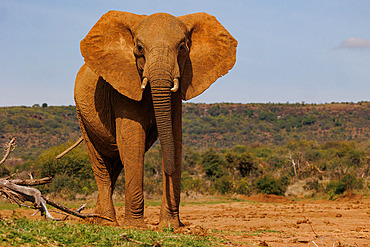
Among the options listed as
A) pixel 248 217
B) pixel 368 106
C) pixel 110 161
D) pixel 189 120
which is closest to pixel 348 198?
pixel 248 217

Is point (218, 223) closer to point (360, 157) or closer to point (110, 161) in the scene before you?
point (110, 161)

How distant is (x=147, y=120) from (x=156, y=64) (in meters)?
1.28

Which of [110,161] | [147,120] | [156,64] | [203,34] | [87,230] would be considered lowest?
[87,230]

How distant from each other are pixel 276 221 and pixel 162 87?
242 inches

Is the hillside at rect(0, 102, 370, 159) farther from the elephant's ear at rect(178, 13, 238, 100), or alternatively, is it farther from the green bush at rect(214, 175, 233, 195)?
the elephant's ear at rect(178, 13, 238, 100)

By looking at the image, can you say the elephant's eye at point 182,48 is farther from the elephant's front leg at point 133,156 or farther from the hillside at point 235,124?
the hillside at point 235,124

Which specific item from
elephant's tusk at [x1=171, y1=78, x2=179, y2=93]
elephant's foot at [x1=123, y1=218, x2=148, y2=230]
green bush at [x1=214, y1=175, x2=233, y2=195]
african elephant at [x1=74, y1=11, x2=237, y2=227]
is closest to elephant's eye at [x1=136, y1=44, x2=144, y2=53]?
african elephant at [x1=74, y1=11, x2=237, y2=227]

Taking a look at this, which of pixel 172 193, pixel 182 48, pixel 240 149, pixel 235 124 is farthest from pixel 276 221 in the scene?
pixel 235 124

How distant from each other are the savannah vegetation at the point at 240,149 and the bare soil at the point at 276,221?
3.07 m

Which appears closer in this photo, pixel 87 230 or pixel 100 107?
pixel 87 230

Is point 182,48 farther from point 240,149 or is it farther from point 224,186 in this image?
point 240,149

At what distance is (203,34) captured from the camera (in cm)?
816

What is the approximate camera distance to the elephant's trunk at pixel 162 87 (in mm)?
6801

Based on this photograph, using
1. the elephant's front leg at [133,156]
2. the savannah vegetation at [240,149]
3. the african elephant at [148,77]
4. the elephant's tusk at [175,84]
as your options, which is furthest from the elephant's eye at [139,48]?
the savannah vegetation at [240,149]
